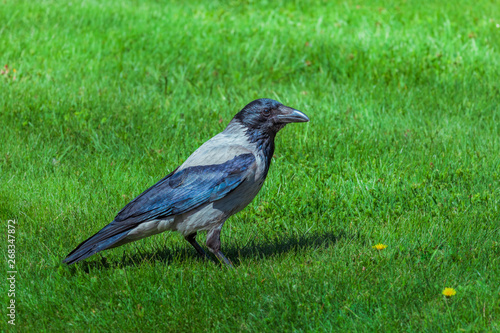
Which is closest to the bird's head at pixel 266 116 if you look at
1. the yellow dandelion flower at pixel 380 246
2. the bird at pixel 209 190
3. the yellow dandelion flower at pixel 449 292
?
the bird at pixel 209 190

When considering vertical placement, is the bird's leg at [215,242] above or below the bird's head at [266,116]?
below

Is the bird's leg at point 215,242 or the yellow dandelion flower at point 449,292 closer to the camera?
the yellow dandelion flower at point 449,292

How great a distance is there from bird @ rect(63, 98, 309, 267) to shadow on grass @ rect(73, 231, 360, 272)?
0.70 feet

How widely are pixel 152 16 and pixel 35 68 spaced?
8.52 ft

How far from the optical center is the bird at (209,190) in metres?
4.19

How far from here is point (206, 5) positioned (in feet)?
36.7

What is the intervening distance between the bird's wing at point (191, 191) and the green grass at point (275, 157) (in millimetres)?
365

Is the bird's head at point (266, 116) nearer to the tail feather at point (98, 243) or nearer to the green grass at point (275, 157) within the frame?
the green grass at point (275, 157)

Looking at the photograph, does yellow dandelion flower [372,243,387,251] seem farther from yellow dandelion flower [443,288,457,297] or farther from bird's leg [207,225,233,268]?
bird's leg [207,225,233,268]

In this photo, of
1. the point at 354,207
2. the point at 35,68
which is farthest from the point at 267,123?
the point at 35,68

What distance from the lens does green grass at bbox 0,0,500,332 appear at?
3801 millimetres

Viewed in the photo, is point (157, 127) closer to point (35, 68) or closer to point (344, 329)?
point (35, 68)

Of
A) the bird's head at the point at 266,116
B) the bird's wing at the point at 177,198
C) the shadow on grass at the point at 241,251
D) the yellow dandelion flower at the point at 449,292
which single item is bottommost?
the shadow on grass at the point at 241,251

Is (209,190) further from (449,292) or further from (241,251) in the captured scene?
(449,292)
